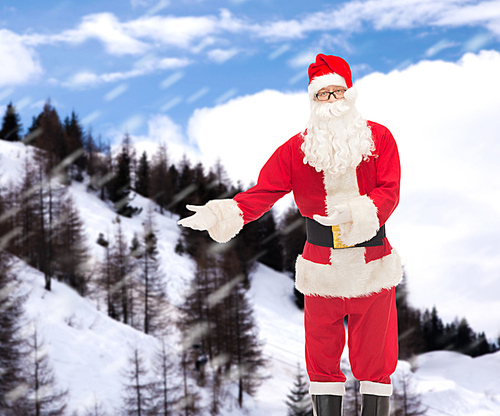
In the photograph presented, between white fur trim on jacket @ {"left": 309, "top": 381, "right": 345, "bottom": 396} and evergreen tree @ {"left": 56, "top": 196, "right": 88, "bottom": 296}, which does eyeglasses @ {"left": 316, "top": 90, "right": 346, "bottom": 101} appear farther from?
evergreen tree @ {"left": 56, "top": 196, "right": 88, "bottom": 296}

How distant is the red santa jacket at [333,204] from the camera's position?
322 centimetres

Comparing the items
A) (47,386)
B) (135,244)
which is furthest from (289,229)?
(47,386)

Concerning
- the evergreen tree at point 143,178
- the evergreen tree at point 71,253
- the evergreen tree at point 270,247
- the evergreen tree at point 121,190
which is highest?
the evergreen tree at point 143,178

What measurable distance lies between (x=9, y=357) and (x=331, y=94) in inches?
840

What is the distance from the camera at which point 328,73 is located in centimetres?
337

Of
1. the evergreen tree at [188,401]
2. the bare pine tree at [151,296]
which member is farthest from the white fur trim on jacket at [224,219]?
the bare pine tree at [151,296]

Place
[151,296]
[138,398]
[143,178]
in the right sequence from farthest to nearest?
[143,178]
[151,296]
[138,398]

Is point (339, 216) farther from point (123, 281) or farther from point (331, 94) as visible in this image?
point (123, 281)

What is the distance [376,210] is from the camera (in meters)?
3.01

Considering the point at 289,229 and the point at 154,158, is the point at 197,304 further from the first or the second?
the point at 154,158

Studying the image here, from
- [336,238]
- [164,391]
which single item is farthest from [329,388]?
[164,391]

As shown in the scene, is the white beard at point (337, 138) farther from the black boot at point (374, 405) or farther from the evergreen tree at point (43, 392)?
the evergreen tree at point (43, 392)

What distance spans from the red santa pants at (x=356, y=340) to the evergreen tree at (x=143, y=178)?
55838 mm

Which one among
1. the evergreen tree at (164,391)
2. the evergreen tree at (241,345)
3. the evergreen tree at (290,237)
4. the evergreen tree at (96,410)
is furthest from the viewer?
the evergreen tree at (290,237)
